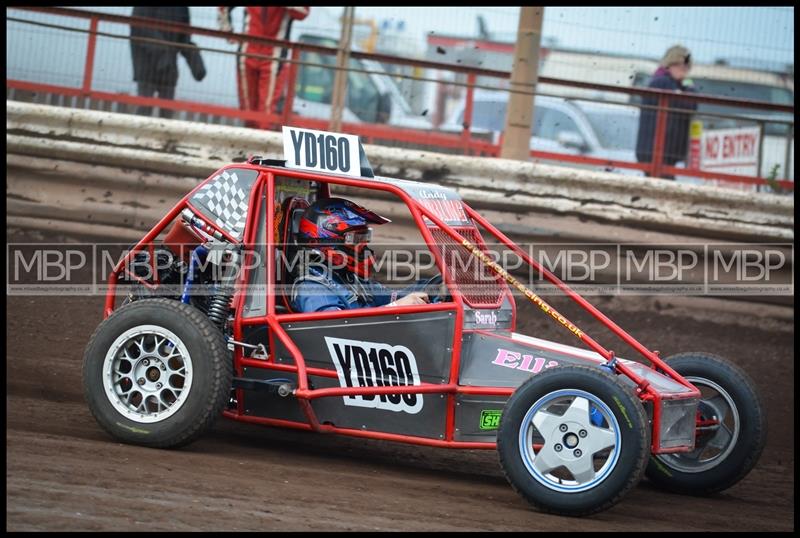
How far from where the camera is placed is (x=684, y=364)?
532 cm

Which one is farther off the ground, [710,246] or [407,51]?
[407,51]

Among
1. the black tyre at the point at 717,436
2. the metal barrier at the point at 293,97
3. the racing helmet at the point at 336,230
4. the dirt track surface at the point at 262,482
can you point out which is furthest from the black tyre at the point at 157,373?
the metal barrier at the point at 293,97

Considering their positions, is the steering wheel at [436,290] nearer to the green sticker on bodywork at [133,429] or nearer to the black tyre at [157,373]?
the black tyre at [157,373]

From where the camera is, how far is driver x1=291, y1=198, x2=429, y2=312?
→ 16.8ft

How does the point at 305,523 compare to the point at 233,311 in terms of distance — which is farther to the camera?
the point at 233,311

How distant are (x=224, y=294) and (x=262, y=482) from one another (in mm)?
1097

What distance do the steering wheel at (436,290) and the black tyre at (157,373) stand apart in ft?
3.41

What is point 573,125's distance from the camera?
11609mm

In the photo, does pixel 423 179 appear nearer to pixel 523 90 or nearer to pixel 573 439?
pixel 523 90

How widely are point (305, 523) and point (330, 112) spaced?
5365 millimetres

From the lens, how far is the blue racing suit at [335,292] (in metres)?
5.07

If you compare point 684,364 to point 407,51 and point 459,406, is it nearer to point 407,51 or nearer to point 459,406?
point 459,406

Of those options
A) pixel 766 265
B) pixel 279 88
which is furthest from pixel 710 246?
pixel 279 88

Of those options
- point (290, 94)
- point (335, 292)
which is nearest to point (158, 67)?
point (290, 94)
